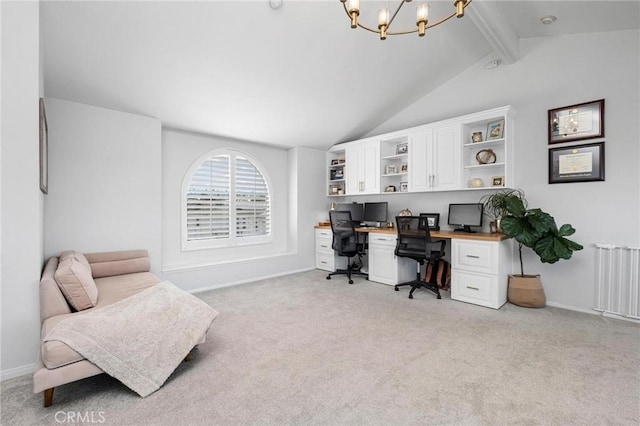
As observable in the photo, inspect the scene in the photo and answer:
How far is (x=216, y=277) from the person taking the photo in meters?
4.34

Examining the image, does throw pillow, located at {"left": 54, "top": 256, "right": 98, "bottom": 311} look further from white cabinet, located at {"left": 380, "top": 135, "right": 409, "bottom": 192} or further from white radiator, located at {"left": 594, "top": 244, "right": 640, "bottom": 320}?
white radiator, located at {"left": 594, "top": 244, "right": 640, "bottom": 320}

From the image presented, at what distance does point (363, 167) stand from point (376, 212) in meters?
0.83

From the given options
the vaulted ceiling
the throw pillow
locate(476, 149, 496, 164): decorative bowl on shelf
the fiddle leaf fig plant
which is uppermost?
the vaulted ceiling

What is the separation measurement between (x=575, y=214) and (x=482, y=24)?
7.82 feet

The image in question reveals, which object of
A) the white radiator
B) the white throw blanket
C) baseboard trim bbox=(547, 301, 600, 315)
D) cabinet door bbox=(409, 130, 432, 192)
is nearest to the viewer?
the white throw blanket

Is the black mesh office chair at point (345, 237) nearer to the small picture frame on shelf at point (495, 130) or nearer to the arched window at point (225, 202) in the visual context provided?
the arched window at point (225, 202)

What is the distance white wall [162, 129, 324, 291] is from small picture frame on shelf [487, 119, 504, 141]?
115 inches

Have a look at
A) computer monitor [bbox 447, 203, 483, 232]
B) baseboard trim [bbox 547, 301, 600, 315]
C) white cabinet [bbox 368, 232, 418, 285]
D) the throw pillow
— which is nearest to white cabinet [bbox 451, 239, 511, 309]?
computer monitor [bbox 447, 203, 483, 232]

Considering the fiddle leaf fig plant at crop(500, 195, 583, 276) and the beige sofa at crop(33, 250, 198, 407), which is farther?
the fiddle leaf fig plant at crop(500, 195, 583, 276)

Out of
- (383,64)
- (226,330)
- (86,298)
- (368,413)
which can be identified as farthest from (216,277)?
(383,64)

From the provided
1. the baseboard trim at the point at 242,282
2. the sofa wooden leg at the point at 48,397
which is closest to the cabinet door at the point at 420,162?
the baseboard trim at the point at 242,282

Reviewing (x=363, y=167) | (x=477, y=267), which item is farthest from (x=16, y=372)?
(x=363, y=167)

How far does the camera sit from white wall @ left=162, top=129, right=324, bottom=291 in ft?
13.5

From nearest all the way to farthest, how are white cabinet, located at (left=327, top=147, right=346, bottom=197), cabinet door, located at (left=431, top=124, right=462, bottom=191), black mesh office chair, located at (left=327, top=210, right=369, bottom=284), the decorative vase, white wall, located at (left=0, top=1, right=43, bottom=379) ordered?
white wall, located at (left=0, top=1, right=43, bottom=379)
the decorative vase
cabinet door, located at (left=431, top=124, right=462, bottom=191)
black mesh office chair, located at (left=327, top=210, right=369, bottom=284)
white cabinet, located at (left=327, top=147, right=346, bottom=197)
